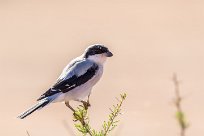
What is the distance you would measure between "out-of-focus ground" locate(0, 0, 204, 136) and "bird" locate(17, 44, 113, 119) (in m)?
5.02

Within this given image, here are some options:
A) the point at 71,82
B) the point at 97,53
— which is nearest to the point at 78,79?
the point at 71,82

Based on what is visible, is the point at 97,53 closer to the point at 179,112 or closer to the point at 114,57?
the point at 179,112

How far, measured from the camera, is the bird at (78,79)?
6.25m

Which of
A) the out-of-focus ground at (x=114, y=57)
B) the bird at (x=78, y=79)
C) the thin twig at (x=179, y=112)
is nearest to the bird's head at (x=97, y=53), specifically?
the bird at (x=78, y=79)

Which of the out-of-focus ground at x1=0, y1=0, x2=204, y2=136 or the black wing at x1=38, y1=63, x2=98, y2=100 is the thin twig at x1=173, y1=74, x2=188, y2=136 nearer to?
the black wing at x1=38, y1=63, x2=98, y2=100

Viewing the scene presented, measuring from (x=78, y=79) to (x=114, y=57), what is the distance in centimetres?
1184

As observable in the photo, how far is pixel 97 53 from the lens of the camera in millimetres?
6758

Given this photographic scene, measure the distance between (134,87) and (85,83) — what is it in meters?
9.30

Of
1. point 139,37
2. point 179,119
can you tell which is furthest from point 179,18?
point 179,119

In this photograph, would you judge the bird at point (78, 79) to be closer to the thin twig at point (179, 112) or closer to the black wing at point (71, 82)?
the black wing at point (71, 82)

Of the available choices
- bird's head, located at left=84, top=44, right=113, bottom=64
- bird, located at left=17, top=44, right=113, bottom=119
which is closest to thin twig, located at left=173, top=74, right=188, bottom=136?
bird, located at left=17, top=44, right=113, bottom=119

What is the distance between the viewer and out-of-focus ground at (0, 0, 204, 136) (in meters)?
14.0

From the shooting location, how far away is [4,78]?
16938mm

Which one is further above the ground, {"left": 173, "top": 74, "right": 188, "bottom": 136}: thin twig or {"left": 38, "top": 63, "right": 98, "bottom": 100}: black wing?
{"left": 173, "top": 74, "right": 188, "bottom": 136}: thin twig
